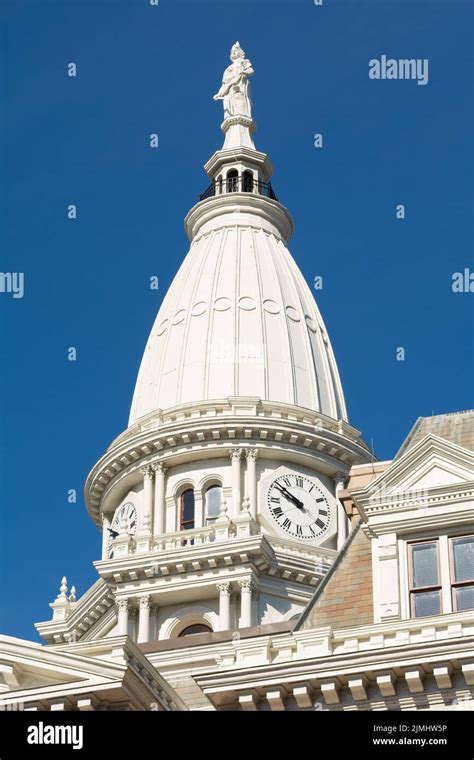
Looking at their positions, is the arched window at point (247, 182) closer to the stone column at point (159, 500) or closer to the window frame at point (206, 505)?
the stone column at point (159, 500)

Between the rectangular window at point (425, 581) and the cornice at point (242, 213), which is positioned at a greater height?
the cornice at point (242, 213)

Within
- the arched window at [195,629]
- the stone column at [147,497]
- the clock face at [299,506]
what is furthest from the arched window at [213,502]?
the arched window at [195,629]

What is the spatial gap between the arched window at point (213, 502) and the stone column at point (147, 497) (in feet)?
8.24

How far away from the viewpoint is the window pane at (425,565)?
39.7m

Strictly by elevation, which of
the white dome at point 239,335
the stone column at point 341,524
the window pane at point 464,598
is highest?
the white dome at point 239,335

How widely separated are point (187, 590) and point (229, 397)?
9.65m

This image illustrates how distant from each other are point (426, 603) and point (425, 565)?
37.6 inches

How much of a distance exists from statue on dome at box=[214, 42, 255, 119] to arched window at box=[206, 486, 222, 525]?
30232mm

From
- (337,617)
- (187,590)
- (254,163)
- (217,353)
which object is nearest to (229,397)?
(217,353)

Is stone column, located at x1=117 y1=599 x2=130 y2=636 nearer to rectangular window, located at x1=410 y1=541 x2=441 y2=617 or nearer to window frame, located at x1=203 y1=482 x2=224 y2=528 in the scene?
window frame, located at x1=203 y1=482 x2=224 y2=528

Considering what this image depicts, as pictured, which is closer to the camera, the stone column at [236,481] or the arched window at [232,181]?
the stone column at [236,481]

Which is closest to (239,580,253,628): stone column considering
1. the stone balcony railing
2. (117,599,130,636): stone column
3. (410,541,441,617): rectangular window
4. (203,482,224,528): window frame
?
the stone balcony railing

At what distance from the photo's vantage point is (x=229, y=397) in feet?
268

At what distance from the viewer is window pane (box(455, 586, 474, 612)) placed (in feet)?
Answer: 128
